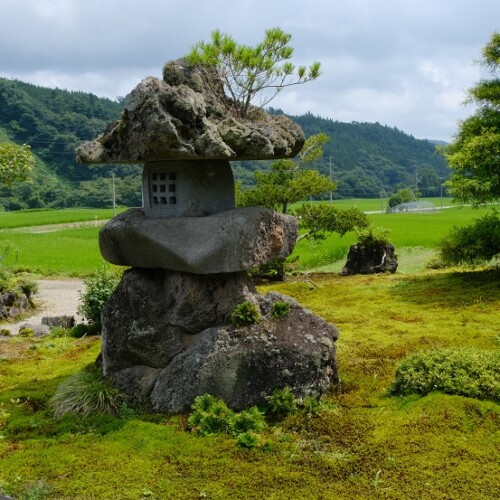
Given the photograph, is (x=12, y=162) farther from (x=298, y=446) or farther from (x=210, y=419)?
(x=298, y=446)

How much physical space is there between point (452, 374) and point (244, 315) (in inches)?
107

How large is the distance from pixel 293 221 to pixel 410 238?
23.0 m

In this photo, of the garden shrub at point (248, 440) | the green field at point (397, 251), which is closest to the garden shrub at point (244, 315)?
the garden shrub at point (248, 440)

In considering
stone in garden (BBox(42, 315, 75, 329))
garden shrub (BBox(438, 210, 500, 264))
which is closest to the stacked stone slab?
stone in garden (BBox(42, 315, 75, 329))

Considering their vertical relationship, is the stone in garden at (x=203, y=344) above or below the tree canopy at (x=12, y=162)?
below

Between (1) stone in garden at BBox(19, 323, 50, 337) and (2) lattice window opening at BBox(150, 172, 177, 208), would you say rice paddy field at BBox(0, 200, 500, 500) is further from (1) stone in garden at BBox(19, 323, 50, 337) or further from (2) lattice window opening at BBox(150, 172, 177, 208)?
(1) stone in garden at BBox(19, 323, 50, 337)

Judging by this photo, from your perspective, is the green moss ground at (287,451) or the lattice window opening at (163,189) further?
the lattice window opening at (163,189)

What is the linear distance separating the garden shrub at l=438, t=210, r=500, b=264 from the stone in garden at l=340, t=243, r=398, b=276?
4.28m

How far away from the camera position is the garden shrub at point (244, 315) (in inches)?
287

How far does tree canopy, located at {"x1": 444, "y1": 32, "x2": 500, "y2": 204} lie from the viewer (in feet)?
44.2

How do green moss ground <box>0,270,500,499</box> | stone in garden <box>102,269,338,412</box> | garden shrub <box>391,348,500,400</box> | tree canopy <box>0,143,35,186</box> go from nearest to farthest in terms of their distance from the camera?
green moss ground <box>0,270,500,499</box> → garden shrub <box>391,348,500,400</box> → stone in garden <box>102,269,338,412</box> → tree canopy <box>0,143,35,186</box>

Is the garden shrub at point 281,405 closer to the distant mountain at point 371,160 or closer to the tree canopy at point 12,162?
the tree canopy at point 12,162

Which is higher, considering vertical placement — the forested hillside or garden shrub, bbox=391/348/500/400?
the forested hillside

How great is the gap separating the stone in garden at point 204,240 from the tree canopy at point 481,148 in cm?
777
